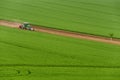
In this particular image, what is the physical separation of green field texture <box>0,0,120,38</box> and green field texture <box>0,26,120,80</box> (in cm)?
537

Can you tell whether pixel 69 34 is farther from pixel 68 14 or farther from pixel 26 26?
pixel 68 14

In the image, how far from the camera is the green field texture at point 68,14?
43969 mm

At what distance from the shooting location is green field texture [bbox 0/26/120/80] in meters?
28.2

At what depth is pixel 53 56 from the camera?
105 feet

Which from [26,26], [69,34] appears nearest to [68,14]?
[69,34]

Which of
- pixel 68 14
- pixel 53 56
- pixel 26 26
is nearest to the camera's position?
pixel 53 56

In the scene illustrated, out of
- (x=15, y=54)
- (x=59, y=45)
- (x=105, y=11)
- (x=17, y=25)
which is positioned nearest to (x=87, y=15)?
(x=105, y=11)

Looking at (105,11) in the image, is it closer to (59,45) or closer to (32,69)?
(59,45)

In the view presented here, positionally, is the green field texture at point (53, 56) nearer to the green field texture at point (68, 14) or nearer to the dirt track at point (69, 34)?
the dirt track at point (69, 34)

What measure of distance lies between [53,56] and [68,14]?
17666 mm

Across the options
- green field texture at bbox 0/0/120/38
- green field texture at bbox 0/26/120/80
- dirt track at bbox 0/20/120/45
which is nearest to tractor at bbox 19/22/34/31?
dirt track at bbox 0/20/120/45

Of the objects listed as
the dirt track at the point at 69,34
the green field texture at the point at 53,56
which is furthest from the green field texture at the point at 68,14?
the green field texture at the point at 53,56

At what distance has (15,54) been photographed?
3128 cm

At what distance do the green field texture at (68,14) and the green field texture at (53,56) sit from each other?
537 centimetres
